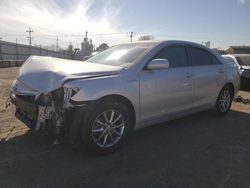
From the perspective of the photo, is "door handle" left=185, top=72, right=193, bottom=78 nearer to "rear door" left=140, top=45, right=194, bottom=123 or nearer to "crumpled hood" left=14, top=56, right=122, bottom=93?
"rear door" left=140, top=45, right=194, bottom=123

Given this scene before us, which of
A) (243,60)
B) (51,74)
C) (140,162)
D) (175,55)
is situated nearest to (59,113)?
(51,74)

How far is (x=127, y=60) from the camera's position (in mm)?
4551

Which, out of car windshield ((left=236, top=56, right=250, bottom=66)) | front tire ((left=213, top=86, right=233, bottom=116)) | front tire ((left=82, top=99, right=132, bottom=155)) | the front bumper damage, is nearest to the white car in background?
car windshield ((left=236, top=56, right=250, bottom=66))

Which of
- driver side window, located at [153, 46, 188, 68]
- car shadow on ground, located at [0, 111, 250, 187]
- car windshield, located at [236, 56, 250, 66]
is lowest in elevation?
car shadow on ground, located at [0, 111, 250, 187]

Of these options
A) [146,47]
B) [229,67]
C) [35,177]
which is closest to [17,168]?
[35,177]

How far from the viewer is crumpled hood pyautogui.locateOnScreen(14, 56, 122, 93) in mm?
3656

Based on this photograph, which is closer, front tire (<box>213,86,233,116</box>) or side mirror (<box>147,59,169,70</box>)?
side mirror (<box>147,59,169,70</box>)

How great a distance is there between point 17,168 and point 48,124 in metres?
0.64

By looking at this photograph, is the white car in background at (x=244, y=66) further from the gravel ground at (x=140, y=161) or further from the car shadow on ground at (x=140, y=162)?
the car shadow on ground at (x=140, y=162)

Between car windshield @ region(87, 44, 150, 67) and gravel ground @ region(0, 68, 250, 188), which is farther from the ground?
car windshield @ region(87, 44, 150, 67)

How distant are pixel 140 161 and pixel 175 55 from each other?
2164 millimetres

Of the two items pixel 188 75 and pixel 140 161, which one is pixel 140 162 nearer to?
pixel 140 161

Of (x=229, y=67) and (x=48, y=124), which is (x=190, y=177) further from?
(x=229, y=67)

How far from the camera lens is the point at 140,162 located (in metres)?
3.77
